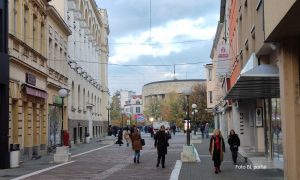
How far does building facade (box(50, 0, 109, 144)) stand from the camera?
153 ft

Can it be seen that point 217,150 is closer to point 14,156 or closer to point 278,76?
point 278,76

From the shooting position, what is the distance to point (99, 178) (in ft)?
60.3

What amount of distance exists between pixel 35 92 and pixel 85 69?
27.4 meters

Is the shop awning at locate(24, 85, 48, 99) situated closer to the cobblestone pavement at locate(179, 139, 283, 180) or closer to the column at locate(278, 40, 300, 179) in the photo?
the cobblestone pavement at locate(179, 139, 283, 180)

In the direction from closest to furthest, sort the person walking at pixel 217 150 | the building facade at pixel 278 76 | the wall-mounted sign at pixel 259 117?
the building facade at pixel 278 76 → the person walking at pixel 217 150 → the wall-mounted sign at pixel 259 117

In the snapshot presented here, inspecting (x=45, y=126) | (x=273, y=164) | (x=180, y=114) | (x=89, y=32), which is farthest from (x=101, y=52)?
(x=273, y=164)

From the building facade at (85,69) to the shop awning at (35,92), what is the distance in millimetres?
11351

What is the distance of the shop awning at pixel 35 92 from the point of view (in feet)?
90.7

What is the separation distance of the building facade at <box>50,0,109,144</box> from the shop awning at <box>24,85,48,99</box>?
37.2ft

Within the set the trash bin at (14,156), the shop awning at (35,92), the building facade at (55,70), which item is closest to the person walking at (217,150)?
the trash bin at (14,156)

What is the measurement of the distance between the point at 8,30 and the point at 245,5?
11068 mm

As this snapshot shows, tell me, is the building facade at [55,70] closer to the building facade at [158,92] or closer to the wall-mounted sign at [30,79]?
the wall-mounted sign at [30,79]

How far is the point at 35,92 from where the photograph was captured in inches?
1169

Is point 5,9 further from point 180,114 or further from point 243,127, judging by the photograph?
point 180,114
